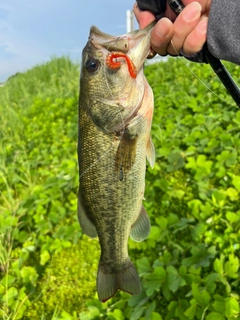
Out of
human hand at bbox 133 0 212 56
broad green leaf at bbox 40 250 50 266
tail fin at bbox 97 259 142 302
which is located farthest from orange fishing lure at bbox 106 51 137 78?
broad green leaf at bbox 40 250 50 266

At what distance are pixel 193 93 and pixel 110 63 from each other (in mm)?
3741

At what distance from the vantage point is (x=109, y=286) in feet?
6.43

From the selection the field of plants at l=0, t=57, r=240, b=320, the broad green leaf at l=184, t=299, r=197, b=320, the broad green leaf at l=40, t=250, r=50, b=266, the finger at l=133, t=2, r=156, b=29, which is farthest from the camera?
the broad green leaf at l=40, t=250, r=50, b=266

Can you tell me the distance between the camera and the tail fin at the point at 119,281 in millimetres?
1948

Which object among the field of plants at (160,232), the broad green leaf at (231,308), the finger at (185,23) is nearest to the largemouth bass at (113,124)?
the finger at (185,23)

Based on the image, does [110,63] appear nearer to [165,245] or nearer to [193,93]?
[165,245]

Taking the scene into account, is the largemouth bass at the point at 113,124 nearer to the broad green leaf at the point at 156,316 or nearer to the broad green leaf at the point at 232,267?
the broad green leaf at the point at 156,316

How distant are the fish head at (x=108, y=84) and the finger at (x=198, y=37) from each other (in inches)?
8.4

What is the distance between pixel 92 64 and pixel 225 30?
565 mm

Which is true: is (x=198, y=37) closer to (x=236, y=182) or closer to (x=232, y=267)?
(x=232, y=267)

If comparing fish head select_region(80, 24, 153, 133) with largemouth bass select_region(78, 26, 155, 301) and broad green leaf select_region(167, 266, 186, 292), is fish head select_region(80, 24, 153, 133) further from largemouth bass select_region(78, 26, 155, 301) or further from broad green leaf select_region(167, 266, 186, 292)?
broad green leaf select_region(167, 266, 186, 292)

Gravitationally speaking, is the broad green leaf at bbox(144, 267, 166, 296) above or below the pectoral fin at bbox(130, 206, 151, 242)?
below

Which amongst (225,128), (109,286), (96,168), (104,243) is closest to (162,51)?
(96,168)

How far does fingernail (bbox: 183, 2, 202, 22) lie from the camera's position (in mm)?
1641
